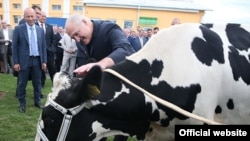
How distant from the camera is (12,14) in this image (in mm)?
55281

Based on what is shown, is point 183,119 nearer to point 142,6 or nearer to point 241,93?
point 241,93

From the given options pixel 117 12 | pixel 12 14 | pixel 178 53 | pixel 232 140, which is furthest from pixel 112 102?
pixel 12 14

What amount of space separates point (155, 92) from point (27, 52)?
444 centimetres

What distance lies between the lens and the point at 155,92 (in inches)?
114

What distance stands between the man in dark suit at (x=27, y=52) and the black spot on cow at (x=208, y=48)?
14.5 ft

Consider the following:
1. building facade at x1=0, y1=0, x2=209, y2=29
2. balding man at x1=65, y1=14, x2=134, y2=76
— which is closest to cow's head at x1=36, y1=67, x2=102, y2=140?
balding man at x1=65, y1=14, x2=134, y2=76

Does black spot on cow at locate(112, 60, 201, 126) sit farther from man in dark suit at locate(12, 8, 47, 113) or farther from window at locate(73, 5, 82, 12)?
window at locate(73, 5, 82, 12)

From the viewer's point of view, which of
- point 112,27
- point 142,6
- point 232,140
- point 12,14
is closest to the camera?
point 232,140

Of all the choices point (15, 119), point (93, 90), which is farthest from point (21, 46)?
point (93, 90)

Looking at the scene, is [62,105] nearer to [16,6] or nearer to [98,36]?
[98,36]

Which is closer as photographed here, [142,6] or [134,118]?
[134,118]

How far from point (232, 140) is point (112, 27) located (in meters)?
1.72

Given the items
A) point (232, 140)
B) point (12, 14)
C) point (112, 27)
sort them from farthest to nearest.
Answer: point (12, 14), point (112, 27), point (232, 140)

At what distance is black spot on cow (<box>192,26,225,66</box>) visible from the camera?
296cm
